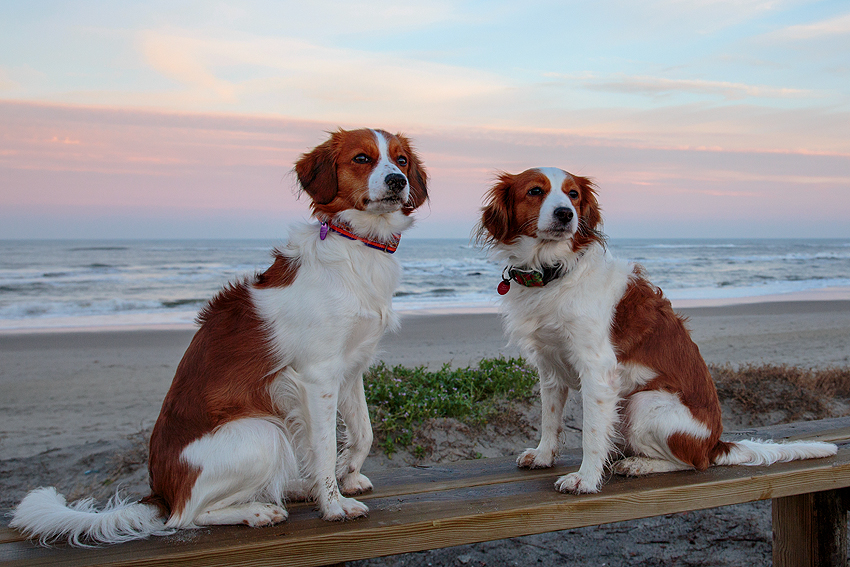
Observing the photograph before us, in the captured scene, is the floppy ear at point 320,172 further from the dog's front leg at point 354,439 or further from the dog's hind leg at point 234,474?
the dog's hind leg at point 234,474

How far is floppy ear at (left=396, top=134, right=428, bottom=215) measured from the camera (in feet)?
9.66

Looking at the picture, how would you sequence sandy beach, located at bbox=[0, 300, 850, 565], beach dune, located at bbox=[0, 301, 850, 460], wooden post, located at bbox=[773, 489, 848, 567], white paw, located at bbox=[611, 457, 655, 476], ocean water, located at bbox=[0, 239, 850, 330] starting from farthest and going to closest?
1. ocean water, located at bbox=[0, 239, 850, 330]
2. beach dune, located at bbox=[0, 301, 850, 460]
3. sandy beach, located at bbox=[0, 300, 850, 565]
4. wooden post, located at bbox=[773, 489, 848, 567]
5. white paw, located at bbox=[611, 457, 655, 476]

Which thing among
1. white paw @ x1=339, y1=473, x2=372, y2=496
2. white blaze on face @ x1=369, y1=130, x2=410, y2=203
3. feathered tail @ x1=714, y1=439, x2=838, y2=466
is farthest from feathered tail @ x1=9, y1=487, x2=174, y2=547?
feathered tail @ x1=714, y1=439, x2=838, y2=466

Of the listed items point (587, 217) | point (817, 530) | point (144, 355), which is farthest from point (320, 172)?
point (144, 355)

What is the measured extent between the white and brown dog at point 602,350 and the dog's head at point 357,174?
2.36ft

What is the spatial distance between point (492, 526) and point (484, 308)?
13.1 metres

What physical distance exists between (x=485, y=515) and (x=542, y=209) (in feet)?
4.90

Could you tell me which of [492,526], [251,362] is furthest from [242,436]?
[492,526]

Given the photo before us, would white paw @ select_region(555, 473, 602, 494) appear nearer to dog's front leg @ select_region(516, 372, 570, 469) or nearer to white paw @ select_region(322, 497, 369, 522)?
dog's front leg @ select_region(516, 372, 570, 469)

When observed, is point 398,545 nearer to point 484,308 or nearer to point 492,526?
point 492,526

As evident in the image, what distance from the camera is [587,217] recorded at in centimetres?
321

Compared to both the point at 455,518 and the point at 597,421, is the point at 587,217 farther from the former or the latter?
the point at 455,518

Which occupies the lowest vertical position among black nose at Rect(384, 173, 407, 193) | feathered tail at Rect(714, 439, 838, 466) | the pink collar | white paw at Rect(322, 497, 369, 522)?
white paw at Rect(322, 497, 369, 522)

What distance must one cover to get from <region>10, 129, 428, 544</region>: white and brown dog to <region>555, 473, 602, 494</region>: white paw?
2.82ft
